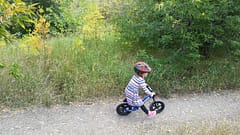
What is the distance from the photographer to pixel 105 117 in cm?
485

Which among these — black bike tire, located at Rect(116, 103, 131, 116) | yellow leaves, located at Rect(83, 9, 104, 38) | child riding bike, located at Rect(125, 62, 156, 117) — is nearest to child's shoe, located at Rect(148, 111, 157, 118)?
child riding bike, located at Rect(125, 62, 156, 117)

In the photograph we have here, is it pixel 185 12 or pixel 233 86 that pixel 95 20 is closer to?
pixel 185 12

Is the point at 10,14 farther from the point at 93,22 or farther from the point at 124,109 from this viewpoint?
the point at 93,22

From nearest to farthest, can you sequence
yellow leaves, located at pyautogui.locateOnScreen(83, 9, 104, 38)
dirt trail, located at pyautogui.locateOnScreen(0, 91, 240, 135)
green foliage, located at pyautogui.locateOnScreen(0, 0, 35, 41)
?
green foliage, located at pyautogui.locateOnScreen(0, 0, 35, 41), dirt trail, located at pyautogui.locateOnScreen(0, 91, 240, 135), yellow leaves, located at pyautogui.locateOnScreen(83, 9, 104, 38)

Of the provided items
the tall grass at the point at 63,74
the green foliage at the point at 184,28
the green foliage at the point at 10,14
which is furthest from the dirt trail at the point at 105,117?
the green foliage at the point at 10,14

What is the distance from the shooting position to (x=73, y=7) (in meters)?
7.77

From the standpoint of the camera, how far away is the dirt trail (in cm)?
446

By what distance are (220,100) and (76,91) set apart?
2.53 meters

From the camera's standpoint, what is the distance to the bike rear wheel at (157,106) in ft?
16.2

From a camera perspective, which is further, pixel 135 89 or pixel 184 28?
pixel 184 28

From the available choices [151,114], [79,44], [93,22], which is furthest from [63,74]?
[151,114]

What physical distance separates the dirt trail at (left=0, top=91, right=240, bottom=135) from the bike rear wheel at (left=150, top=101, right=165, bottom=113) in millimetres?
97

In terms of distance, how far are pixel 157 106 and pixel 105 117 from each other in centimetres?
85

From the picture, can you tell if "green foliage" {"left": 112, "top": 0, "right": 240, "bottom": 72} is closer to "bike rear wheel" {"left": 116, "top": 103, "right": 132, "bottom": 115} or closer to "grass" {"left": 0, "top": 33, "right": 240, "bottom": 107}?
"grass" {"left": 0, "top": 33, "right": 240, "bottom": 107}
